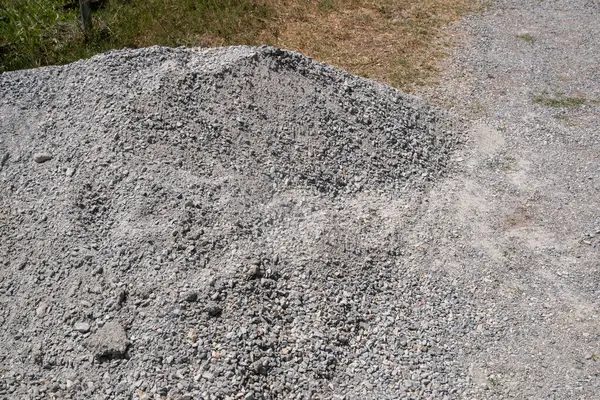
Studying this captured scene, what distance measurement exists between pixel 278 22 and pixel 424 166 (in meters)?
5.35

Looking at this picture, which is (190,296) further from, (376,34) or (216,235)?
(376,34)

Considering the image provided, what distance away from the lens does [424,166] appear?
24.3 feet

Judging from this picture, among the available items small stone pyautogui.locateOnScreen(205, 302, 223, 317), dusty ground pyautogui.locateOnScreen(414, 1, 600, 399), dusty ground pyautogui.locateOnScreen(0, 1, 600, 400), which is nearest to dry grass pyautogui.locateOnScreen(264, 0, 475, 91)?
dusty ground pyautogui.locateOnScreen(414, 1, 600, 399)

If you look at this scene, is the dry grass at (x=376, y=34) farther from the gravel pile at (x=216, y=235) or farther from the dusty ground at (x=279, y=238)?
the gravel pile at (x=216, y=235)

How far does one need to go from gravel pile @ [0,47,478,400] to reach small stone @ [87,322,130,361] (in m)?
0.02

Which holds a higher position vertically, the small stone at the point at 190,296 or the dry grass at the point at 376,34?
the dry grass at the point at 376,34

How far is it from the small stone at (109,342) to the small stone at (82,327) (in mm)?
104

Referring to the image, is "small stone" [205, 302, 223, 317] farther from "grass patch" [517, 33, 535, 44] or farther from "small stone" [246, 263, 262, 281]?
"grass patch" [517, 33, 535, 44]

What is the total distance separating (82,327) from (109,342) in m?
0.34

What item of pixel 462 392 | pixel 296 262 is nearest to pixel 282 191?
pixel 296 262

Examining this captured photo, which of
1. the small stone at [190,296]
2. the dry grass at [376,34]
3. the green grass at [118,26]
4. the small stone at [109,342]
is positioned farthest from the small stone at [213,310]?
the green grass at [118,26]

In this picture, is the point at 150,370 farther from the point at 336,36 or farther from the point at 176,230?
the point at 336,36

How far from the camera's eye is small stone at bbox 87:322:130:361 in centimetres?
487

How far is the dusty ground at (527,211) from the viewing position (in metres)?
5.31
